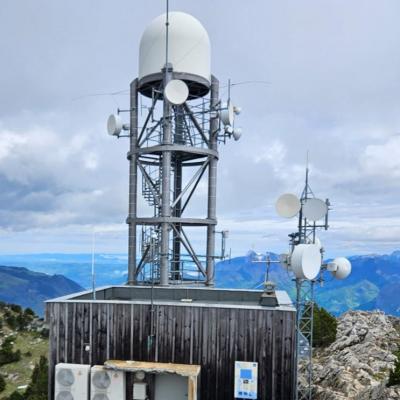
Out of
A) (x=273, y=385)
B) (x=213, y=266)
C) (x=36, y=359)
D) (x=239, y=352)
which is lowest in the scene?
(x=36, y=359)

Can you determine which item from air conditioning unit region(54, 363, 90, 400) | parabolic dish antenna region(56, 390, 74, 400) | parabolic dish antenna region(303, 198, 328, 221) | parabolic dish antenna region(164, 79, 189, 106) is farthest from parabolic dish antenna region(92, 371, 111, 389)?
parabolic dish antenna region(164, 79, 189, 106)

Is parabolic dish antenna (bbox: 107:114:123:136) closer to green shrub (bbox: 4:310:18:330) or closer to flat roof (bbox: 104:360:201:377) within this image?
flat roof (bbox: 104:360:201:377)

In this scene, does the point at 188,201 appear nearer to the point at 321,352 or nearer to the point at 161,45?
the point at 161,45

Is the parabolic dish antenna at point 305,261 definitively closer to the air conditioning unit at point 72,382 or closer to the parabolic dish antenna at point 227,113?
the air conditioning unit at point 72,382

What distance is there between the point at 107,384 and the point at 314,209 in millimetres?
10610

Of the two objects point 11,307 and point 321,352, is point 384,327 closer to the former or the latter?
point 321,352

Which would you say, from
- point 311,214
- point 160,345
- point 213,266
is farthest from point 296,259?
point 213,266

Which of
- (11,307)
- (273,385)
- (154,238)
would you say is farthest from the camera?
(11,307)

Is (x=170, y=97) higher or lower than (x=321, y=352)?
higher

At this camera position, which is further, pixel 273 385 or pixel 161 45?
pixel 161 45

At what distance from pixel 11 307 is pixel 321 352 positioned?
37.7 m

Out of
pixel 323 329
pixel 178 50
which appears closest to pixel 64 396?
pixel 178 50

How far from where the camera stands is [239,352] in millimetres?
12977

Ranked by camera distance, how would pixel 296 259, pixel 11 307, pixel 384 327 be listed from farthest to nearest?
pixel 11 307, pixel 384 327, pixel 296 259
